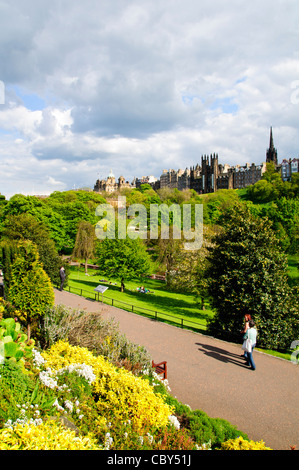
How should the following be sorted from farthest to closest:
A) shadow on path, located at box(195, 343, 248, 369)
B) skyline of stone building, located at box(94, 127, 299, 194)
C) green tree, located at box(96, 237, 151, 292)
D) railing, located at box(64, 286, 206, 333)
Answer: skyline of stone building, located at box(94, 127, 299, 194), green tree, located at box(96, 237, 151, 292), railing, located at box(64, 286, 206, 333), shadow on path, located at box(195, 343, 248, 369)

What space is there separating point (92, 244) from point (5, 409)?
122 ft

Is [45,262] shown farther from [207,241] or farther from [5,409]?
[5,409]

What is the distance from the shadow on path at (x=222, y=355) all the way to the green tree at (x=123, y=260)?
15.1 meters

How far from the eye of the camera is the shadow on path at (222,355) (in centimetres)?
1034

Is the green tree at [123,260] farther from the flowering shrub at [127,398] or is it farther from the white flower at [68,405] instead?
the white flower at [68,405]

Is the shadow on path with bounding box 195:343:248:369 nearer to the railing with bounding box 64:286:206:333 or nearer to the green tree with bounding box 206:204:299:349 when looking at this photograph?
the green tree with bounding box 206:204:299:349

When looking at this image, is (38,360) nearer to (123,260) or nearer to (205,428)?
(205,428)

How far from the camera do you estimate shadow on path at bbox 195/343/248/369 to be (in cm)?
1034

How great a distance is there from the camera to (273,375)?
9383 mm

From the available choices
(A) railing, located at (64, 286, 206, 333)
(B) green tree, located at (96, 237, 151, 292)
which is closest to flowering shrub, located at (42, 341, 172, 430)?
(A) railing, located at (64, 286, 206, 333)

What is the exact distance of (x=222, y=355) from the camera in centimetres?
1091

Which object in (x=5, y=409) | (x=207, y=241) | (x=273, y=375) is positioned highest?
(x=207, y=241)

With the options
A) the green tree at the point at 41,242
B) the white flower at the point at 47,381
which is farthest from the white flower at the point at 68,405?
the green tree at the point at 41,242
